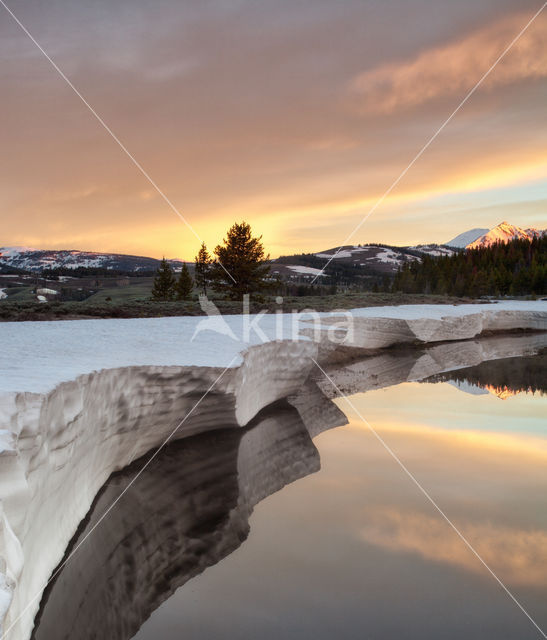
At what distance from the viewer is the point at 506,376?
12109mm

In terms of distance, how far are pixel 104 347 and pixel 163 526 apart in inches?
111

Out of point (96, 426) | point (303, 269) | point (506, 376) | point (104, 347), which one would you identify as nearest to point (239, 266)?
point (506, 376)

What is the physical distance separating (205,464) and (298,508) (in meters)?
1.31

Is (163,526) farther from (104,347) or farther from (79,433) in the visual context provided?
(104,347)

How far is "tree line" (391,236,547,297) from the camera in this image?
6231 centimetres

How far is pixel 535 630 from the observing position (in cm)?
329

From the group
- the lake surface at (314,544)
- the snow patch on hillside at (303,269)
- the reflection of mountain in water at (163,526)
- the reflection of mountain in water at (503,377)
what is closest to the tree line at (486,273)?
the reflection of mountain in water at (503,377)

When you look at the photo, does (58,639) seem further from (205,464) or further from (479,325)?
Answer: (479,325)

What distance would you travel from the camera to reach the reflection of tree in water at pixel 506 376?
11055 mm

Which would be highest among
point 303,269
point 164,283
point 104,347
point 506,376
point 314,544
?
point 303,269

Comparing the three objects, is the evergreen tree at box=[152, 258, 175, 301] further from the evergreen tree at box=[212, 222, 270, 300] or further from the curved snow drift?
the curved snow drift

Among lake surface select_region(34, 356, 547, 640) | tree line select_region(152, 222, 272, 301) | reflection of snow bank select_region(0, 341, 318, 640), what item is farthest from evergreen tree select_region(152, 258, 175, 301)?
lake surface select_region(34, 356, 547, 640)

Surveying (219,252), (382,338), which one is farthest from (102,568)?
(219,252)

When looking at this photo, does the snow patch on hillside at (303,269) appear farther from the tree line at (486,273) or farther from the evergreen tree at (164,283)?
the evergreen tree at (164,283)
